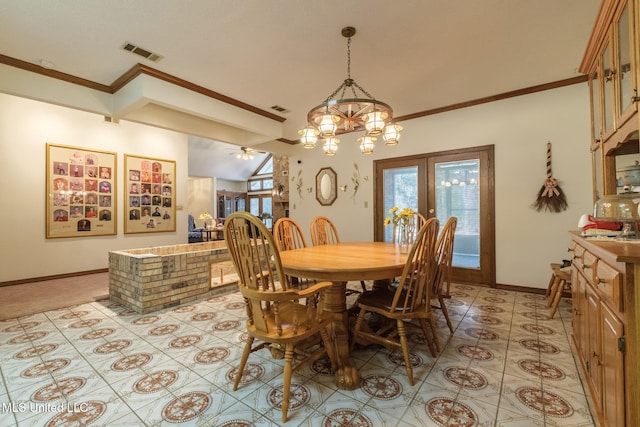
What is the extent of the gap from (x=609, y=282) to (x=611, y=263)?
8 centimetres

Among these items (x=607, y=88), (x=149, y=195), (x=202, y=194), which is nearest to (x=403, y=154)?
(x=607, y=88)

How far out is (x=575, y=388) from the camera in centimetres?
159

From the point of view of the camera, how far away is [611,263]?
1.07 m

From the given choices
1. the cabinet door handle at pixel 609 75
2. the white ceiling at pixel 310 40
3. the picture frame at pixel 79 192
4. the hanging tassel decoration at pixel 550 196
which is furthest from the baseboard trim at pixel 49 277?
the hanging tassel decoration at pixel 550 196

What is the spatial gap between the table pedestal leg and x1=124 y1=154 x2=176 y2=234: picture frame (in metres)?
4.96

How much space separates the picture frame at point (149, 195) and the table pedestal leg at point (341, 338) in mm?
4961

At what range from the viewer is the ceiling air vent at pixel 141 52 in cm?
260

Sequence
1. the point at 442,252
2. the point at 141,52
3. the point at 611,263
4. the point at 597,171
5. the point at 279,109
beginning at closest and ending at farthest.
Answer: the point at 611,263 < the point at 442,252 < the point at 597,171 < the point at 141,52 < the point at 279,109

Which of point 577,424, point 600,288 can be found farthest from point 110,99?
point 577,424

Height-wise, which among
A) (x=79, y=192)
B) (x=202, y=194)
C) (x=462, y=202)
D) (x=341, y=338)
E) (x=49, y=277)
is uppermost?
(x=202, y=194)

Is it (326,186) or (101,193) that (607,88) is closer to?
(326,186)

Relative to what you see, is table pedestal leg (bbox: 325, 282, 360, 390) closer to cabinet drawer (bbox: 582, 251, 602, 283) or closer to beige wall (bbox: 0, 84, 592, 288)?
cabinet drawer (bbox: 582, 251, 602, 283)

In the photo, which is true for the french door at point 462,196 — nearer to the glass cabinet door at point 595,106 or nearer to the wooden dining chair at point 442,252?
the glass cabinet door at point 595,106

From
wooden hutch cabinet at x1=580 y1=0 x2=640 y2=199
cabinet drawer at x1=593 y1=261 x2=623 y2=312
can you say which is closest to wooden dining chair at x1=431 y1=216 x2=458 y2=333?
cabinet drawer at x1=593 y1=261 x2=623 y2=312
